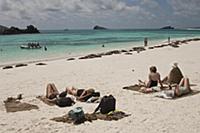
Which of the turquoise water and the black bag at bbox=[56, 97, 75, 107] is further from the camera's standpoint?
the turquoise water

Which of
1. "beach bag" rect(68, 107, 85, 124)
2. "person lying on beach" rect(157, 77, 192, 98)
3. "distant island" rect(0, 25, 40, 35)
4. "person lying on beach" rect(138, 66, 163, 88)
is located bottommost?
"beach bag" rect(68, 107, 85, 124)

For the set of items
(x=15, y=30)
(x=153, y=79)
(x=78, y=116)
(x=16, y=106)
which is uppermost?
(x=15, y=30)

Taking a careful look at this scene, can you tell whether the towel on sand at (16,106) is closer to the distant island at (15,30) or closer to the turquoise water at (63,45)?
the turquoise water at (63,45)

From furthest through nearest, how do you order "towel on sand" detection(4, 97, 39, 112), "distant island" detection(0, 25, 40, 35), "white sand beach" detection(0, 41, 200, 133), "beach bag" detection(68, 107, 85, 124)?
"distant island" detection(0, 25, 40, 35) < "towel on sand" detection(4, 97, 39, 112) < "beach bag" detection(68, 107, 85, 124) < "white sand beach" detection(0, 41, 200, 133)

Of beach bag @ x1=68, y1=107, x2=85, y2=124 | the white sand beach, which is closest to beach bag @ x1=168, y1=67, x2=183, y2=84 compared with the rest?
the white sand beach

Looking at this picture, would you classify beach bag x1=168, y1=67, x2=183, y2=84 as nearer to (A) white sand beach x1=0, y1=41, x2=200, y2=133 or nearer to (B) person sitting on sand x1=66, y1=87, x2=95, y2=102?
(A) white sand beach x1=0, y1=41, x2=200, y2=133

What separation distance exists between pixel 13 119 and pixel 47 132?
4.83 feet

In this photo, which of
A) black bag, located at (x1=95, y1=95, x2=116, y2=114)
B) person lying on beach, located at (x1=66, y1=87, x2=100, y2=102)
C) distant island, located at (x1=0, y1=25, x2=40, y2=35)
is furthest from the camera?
distant island, located at (x1=0, y1=25, x2=40, y2=35)

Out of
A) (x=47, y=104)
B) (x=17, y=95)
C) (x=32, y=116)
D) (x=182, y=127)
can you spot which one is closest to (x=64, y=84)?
(x=17, y=95)

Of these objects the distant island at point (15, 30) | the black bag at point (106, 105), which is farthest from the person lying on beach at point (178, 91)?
the distant island at point (15, 30)

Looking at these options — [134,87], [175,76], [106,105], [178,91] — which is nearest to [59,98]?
[106,105]

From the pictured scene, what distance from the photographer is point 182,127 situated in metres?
7.33

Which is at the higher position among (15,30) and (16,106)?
(15,30)

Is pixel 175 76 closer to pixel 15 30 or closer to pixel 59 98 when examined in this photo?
pixel 59 98
